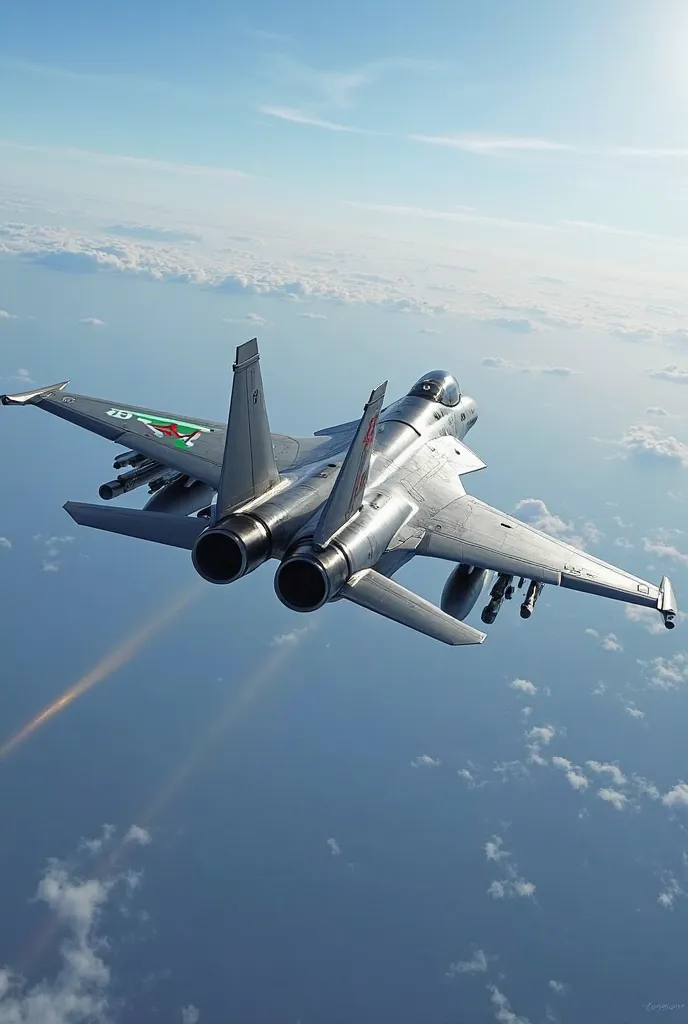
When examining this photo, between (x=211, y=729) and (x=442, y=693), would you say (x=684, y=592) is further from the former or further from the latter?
(x=211, y=729)

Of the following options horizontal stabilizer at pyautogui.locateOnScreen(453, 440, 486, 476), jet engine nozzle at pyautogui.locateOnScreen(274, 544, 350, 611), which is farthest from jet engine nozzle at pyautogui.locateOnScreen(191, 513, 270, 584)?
horizontal stabilizer at pyautogui.locateOnScreen(453, 440, 486, 476)

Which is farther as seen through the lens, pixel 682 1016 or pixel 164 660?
pixel 164 660

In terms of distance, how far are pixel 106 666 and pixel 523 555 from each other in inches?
3389

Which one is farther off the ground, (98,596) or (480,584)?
(480,584)

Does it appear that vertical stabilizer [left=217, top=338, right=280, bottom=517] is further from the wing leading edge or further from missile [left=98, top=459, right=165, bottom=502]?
missile [left=98, top=459, right=165, bottom=502]

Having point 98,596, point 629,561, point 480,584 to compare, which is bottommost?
point 98,596

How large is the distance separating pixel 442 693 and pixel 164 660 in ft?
138

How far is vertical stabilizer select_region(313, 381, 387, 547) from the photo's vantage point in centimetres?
1138

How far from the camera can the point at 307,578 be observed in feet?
38.6

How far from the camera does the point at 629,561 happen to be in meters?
134

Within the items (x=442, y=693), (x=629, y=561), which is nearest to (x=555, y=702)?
(x=442, y=693)

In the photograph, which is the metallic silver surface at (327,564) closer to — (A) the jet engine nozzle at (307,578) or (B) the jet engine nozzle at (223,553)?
(A) the jet engine nozzle at (307,578)

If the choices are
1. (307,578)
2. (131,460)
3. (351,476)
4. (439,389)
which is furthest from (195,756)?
(351,476)

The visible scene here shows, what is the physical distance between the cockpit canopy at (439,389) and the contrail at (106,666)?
233 ft
